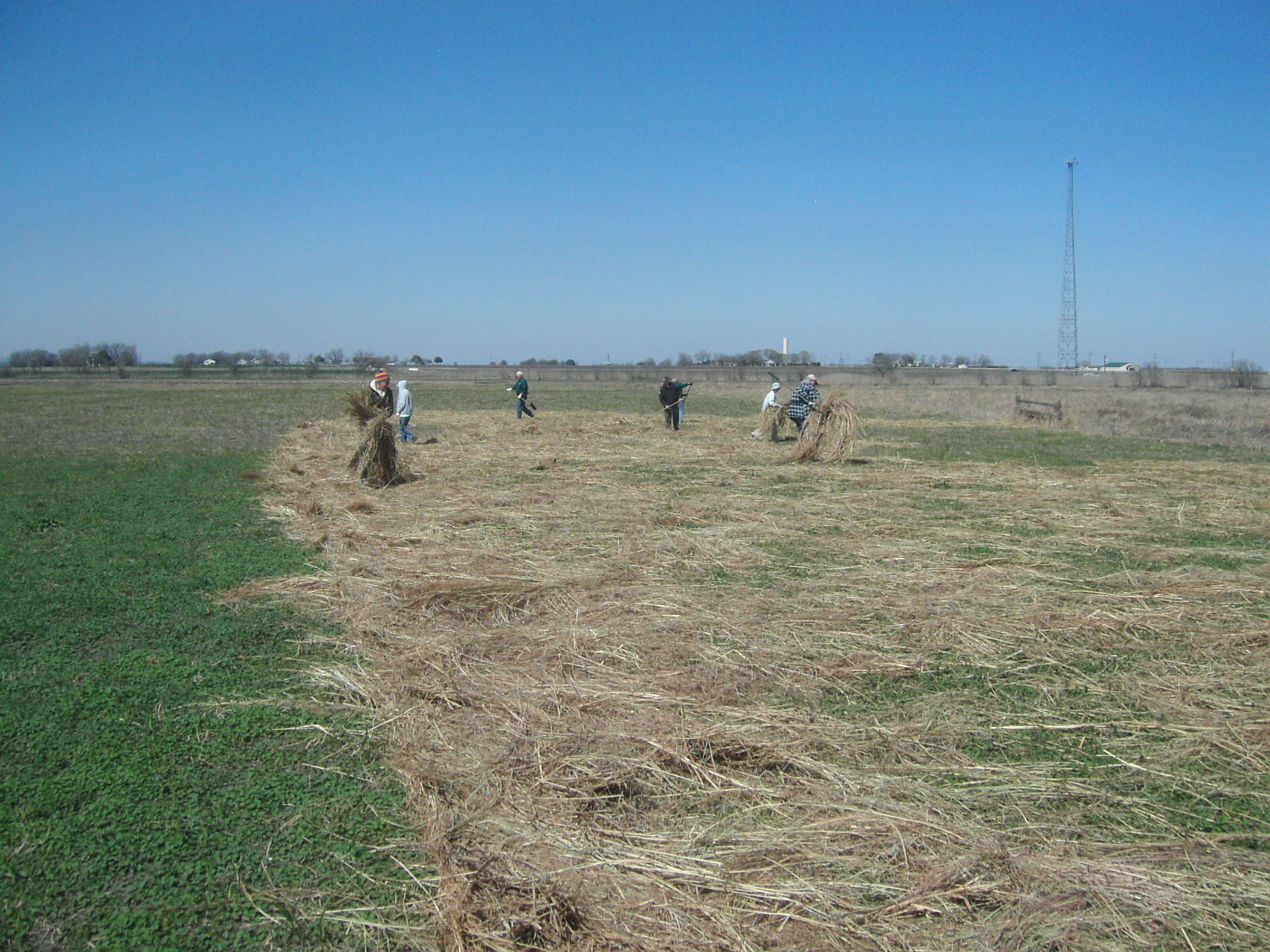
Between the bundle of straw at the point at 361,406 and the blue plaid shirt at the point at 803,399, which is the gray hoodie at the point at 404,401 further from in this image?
the blue plaid shirt at the point at 803,399

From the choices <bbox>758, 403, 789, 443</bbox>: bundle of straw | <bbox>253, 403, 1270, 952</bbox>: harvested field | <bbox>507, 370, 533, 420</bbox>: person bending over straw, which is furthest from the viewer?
<bbox>507, 370, 533, 420</bbox>: person bending over straw

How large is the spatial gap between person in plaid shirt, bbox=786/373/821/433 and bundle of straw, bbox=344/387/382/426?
777 cm

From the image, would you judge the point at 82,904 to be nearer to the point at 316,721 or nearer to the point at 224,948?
the point at 224,948

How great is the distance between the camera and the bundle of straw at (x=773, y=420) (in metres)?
18.9

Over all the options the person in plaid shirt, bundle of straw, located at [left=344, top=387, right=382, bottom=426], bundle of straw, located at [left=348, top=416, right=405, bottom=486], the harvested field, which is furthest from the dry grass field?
the person in plaid shirt

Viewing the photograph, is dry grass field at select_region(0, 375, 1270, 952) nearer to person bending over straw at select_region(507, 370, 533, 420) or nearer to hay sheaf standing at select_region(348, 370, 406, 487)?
A: hay sheaf standing at select_region(348, 370, 406, 487)

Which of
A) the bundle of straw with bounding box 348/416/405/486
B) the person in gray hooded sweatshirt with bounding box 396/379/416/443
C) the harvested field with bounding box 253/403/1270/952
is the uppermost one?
the person in gray hooded sweatshirt with bounding box 396/379/416/443

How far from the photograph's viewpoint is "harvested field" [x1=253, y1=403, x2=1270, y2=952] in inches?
125

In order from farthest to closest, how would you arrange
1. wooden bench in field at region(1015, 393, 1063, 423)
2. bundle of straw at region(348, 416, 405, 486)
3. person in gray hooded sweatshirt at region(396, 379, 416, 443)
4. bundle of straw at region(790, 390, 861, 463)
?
wooden bench in field at region(1015, 393, 1063, 423) < person in gray hooded sweatshirt at region(396, 379, 416, 443) < bundle of straw at region(790, 390, 861, 463) < bundle of straw at region(348, 416, 405, 486)

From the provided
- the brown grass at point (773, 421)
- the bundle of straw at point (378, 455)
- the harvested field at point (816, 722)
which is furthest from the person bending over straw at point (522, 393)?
the harvested field at point (816, 722)

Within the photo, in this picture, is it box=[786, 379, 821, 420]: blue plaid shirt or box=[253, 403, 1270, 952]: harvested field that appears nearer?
box=[253, 403, 1270, 952]: harvested field

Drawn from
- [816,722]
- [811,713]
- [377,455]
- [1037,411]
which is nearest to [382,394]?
[377,455]

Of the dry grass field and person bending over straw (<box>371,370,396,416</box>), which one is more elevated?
person bending over straw (<box>371,370,396,416</box>)

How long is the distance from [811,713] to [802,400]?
495 inches
